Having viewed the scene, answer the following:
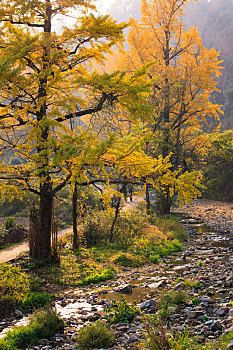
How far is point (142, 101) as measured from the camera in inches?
237

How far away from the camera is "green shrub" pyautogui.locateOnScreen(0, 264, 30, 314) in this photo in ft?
16.5

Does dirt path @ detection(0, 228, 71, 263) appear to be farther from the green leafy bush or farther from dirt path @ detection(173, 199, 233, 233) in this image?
the green leafy bush

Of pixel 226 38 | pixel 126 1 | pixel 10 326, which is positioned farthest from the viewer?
pixel 126 1

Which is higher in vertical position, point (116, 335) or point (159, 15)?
point (159, 15)

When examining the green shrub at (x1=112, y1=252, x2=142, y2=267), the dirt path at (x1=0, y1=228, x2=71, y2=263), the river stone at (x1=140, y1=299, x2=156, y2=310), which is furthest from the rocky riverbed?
the dirt path at (x1=0, y1=228, x2=71, y2=263)

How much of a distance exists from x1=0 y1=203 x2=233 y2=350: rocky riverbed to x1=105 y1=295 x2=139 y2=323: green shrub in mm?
110

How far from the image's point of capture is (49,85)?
5930mm

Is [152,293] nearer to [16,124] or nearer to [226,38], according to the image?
[16,124]

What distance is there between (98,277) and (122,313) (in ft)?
7.62

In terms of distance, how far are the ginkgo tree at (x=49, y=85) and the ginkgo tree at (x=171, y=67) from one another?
728cm

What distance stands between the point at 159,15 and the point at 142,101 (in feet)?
35.7

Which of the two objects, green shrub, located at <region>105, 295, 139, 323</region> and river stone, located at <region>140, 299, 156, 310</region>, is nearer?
green shrub, located at <region>105, 295, 139, 323</region>

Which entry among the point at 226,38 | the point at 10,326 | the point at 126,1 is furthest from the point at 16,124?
the point at 126,1

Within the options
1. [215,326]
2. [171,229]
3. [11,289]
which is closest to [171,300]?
[215,326]
